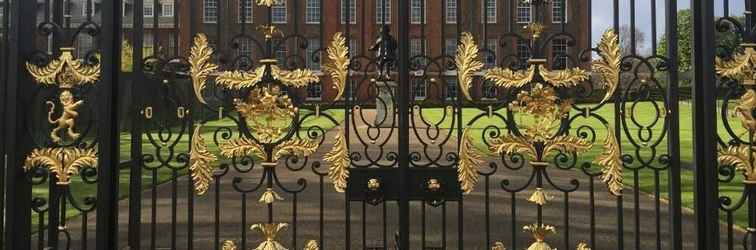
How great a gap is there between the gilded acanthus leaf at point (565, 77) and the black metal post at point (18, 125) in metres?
3.35

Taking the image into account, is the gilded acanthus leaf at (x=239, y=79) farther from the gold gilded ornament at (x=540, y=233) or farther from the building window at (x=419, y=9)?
the gold gilded ornament at (x=540, y=233)

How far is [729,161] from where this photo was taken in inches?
151

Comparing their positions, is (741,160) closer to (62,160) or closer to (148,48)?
(62,160)

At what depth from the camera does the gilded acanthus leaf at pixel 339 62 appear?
3.89 meters

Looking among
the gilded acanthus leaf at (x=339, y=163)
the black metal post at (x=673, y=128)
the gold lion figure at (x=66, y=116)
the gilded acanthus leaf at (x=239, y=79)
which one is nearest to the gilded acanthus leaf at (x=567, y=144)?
the black metal post at (x=673, y=128)

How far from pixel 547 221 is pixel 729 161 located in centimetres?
446

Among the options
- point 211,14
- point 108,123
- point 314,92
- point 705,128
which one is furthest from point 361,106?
point 211,14

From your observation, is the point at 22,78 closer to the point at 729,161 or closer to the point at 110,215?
the point at 110,215

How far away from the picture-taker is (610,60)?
3.88m

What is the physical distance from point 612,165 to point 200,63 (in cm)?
275

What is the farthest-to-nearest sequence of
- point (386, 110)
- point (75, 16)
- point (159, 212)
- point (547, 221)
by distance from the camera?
point (159, 212), point (547, 221), point (75, 16), point (386, 110)

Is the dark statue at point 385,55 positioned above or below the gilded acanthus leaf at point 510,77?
above

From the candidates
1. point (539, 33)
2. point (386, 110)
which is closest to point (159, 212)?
point (386, 110)

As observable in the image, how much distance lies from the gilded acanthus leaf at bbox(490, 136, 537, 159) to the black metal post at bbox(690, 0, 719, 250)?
1.04 metres
